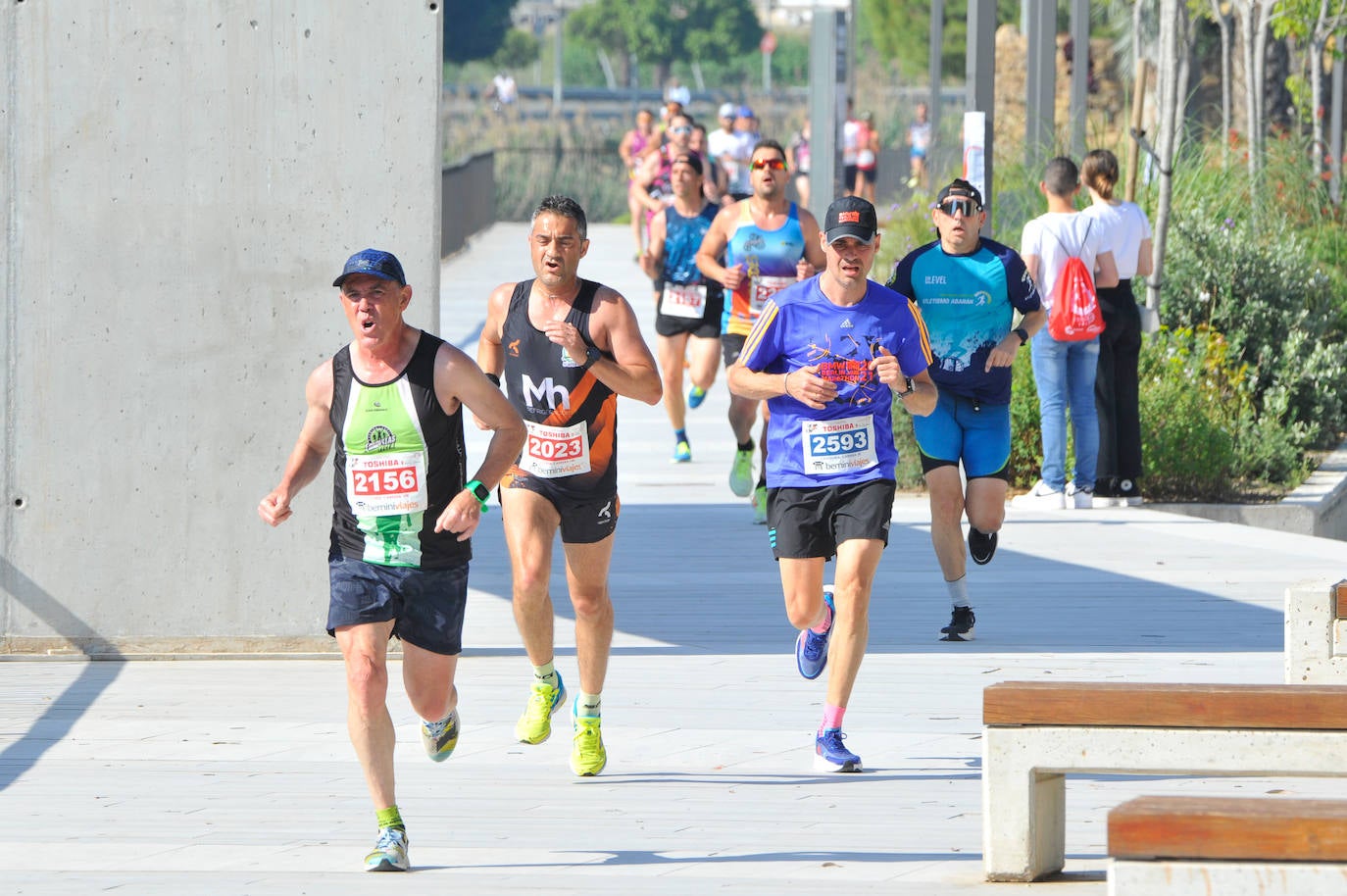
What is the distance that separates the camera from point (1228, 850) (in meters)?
4.73

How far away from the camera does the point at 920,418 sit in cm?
977

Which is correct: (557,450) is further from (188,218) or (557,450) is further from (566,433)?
(188,218)

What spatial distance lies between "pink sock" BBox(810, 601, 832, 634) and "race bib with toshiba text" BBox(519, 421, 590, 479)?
1133mm

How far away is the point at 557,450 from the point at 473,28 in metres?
57.8

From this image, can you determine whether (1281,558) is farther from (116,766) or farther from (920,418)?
(116,766)

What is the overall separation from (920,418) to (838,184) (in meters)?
18.7

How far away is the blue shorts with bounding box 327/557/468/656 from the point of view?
20.4 feet

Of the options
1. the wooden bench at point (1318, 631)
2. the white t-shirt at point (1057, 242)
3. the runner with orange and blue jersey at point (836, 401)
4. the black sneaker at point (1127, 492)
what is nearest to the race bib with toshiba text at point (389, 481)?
the runner with orange and blue jersey at point (836, 401)

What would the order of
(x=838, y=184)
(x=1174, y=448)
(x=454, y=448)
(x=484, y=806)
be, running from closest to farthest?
(x=454, y=448) → (x=484, y=806) → (x=1174, y=448) → (x=838, y=184)

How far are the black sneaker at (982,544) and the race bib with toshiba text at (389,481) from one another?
428cm

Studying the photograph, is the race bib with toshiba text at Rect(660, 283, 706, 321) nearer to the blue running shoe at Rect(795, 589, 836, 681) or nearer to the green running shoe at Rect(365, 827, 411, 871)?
the blue running shoe at Rect(795, 589, 836, 681)

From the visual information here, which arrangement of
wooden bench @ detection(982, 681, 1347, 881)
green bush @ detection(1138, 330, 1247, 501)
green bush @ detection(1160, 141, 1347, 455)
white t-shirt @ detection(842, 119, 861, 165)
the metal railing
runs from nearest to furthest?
wooden bench @ detection(982, 681, 1347, 881) → green bush @ detection(1138, 330, 1247, 501) → green bush @ detection(1160, 141, 1347, 455) → the metal railing → white t-shirt @ detection(842, 119, 861, 165)

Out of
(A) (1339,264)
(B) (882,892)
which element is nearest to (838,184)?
(A) (1339,264)

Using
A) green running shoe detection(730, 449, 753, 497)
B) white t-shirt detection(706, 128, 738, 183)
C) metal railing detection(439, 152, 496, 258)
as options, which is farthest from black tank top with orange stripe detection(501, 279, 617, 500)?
white t-shirt detection(706, 128, 738, 183)
